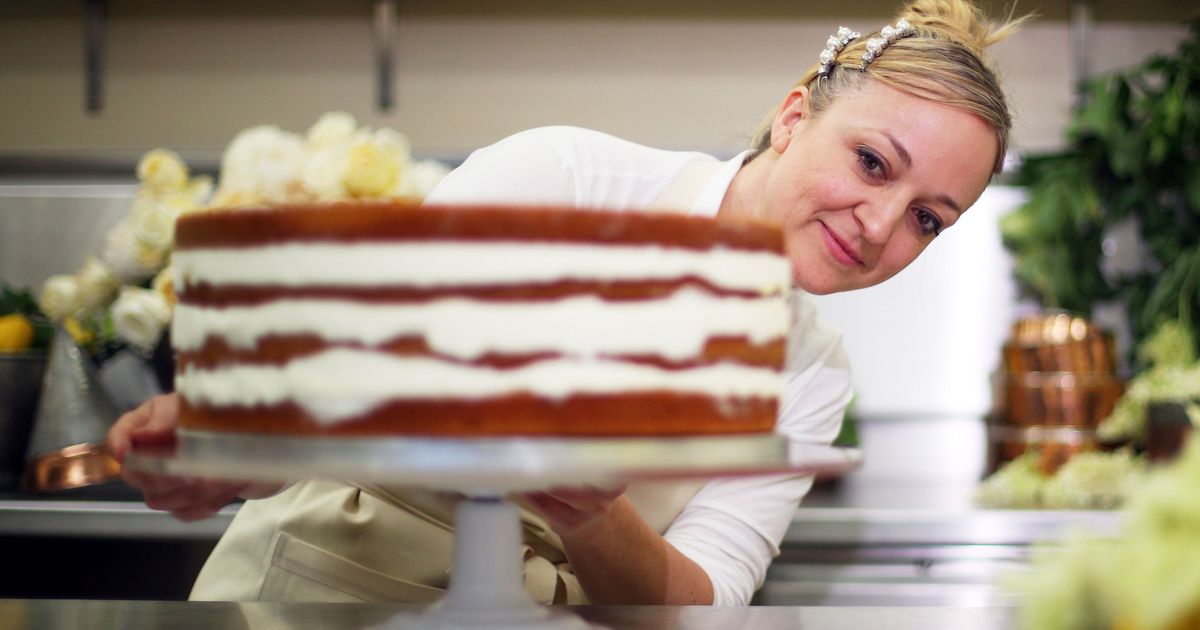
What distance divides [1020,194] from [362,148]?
1265 millimetres

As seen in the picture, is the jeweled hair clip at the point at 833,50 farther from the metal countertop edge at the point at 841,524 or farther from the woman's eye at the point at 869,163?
the metal countertop edge at the point at 841,524

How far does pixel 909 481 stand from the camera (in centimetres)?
226

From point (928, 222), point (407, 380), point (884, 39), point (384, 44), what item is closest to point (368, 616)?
point (407, 380)

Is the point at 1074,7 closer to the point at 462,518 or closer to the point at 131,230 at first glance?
the point at 131,230

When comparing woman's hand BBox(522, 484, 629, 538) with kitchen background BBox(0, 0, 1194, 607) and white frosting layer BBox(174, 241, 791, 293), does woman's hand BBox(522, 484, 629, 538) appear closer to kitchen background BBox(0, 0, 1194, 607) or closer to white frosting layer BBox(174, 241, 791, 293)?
white frosting layer BBox(174, 241, 791, 293)

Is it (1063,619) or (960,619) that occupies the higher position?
(1063,619)

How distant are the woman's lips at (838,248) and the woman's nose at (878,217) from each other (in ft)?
0.08

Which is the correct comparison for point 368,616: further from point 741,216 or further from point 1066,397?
point 1066,397

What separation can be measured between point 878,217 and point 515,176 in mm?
359

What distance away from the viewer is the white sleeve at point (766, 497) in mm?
1159

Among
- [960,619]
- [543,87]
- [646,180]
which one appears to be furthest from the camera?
[543,87]

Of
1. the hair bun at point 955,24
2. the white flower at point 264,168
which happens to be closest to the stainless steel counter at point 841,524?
the white flower at point 264,168

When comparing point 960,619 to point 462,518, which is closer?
point 462,518

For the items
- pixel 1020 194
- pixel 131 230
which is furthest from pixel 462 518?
pixel 1020 194
